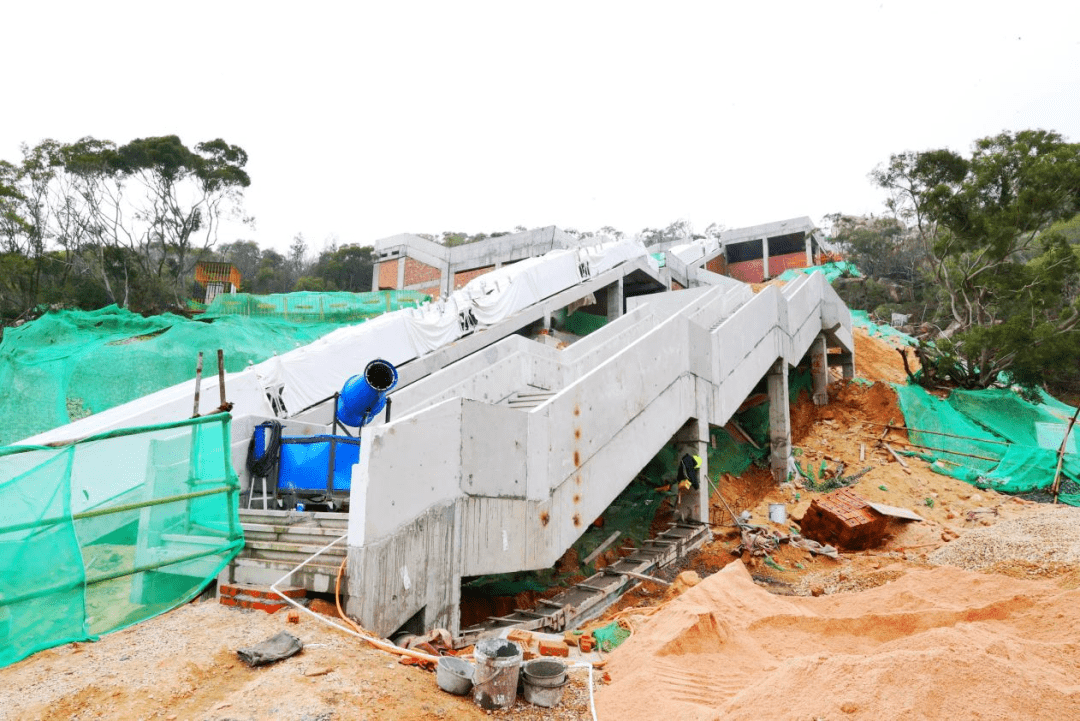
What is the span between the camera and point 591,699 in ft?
12.1

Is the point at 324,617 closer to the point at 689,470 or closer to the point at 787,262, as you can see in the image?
the point at 689,470

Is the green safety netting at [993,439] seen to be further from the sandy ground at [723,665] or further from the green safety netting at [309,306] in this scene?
the green safety netting at [309,306]

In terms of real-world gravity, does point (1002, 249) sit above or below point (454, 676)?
above

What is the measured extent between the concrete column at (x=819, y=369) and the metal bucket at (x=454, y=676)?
15.7m

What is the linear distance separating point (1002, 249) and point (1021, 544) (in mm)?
12295

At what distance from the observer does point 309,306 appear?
1814 centimetres

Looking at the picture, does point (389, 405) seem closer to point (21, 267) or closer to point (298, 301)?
point (298, 301)

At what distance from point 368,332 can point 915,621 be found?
11.8 m

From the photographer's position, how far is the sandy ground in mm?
3020

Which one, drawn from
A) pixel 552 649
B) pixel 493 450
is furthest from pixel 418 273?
pixel 552 649

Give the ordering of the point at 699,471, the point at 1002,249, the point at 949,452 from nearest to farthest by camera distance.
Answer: the point at 699,471 → the point at 949,452 → the point at 1002,249

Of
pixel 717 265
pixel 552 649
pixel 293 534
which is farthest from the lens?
pixel 717 265

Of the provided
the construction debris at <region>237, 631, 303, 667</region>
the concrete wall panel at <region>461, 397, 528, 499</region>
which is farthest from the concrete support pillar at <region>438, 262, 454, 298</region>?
the construction debris at <region>237, 631, 303, 667</region>

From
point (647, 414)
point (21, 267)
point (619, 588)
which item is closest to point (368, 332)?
point (647, 414)
